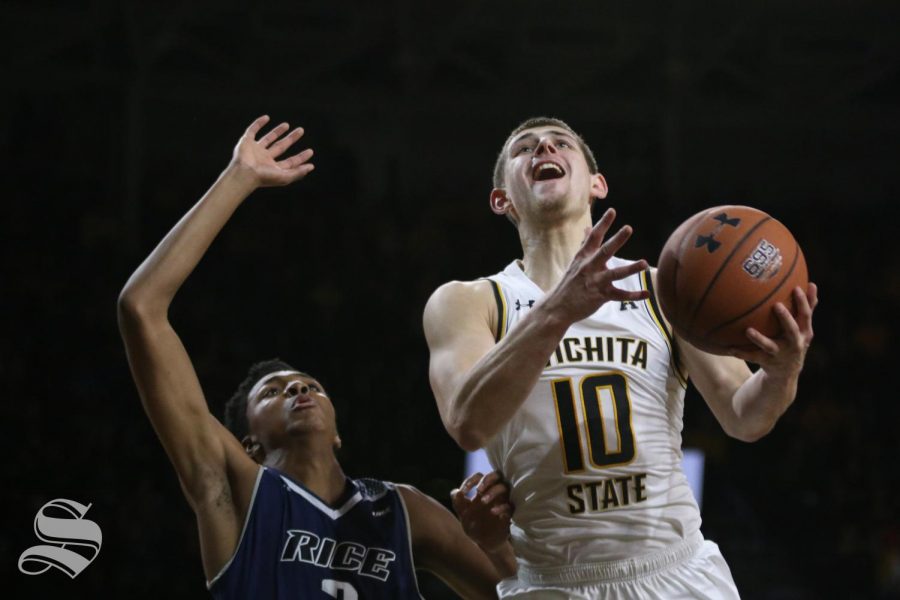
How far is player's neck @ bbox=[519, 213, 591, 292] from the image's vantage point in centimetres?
355

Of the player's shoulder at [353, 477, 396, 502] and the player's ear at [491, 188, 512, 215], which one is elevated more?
the player's ear at [491, 188, 512, 215]

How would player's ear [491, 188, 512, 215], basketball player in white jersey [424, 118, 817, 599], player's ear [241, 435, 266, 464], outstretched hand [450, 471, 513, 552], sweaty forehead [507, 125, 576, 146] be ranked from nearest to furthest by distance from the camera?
basketball player in white jersey [424, 118, 817, 599] → outstretched hand [450, 471, 513, 552] → sweaty forehead [507, 125, 576, 146] → player's ear [491, 188, 512, 215] → player's ear [241, 435, 266, 464]

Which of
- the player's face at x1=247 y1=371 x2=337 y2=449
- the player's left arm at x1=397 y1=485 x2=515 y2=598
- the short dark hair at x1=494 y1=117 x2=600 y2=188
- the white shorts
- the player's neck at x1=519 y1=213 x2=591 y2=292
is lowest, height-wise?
the white shorts

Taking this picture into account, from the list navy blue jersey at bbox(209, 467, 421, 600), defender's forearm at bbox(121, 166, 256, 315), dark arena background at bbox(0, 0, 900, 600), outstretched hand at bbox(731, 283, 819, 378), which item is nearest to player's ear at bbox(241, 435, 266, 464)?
navy blue jersey at bbox(209, 467, 421, 600)

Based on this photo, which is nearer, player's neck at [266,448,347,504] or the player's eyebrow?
the player's eyebrow

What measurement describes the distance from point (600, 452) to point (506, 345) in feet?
1.58

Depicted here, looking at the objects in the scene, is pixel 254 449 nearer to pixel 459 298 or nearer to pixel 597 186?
pixel 459 298

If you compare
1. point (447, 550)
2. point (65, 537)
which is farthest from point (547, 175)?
point (65, 537)

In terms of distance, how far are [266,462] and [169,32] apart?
8.79 m

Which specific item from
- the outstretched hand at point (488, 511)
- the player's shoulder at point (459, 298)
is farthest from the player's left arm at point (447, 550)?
the player's shoulder at point (459, 298)

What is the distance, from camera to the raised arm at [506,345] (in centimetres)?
277

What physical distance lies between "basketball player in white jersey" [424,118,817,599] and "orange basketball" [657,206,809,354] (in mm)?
83

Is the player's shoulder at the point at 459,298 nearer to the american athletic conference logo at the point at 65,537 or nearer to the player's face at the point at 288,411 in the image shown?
the player's face at the point at 288,411

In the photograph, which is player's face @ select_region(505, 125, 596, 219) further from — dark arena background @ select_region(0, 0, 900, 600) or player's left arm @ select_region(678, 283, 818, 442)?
dark arena background @ select_region(0, 0, 900, 600)
